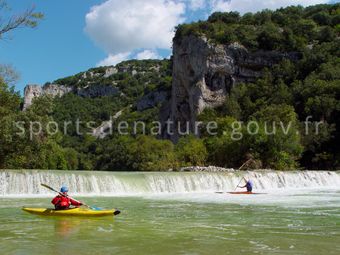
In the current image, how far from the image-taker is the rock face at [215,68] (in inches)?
2537

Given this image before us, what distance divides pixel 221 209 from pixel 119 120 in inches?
3541

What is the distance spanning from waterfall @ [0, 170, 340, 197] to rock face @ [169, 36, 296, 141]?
3406 cm

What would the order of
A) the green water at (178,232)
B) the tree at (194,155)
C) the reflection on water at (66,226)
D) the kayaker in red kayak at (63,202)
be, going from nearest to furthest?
1. the green water at (178,232)
2. the reflection on water at (66,226)
3. the kayaker in red kayak at (63,202)
4. the tree at (194,155)

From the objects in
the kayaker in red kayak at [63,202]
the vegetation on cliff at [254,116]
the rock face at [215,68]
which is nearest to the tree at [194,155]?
the vegetation on cliff at [254,116]

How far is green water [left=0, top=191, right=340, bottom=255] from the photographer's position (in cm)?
834

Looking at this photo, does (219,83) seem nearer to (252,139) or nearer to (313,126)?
(313,126)

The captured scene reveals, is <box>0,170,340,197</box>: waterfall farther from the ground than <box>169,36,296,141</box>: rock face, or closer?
closer

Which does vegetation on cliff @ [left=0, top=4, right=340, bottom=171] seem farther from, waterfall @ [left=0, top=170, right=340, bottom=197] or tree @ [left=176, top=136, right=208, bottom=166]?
waterfall @ [left=0, top=170, right=340, bottom=197]

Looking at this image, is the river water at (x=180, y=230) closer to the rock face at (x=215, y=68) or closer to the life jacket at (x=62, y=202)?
the life jacket at (x=62, y=202)

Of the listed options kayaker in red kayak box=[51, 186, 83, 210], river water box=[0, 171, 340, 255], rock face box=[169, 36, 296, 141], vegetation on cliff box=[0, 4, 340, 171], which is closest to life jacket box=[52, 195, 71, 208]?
kayaker in red kayak box=[51, 186, 83, 210]

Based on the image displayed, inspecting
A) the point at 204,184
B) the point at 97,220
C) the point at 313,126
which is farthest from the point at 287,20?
the point at 97,220

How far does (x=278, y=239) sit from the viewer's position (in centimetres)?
935

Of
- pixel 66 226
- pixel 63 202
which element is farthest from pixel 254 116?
pixel 66 226

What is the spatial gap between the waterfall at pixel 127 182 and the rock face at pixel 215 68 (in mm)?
34062
